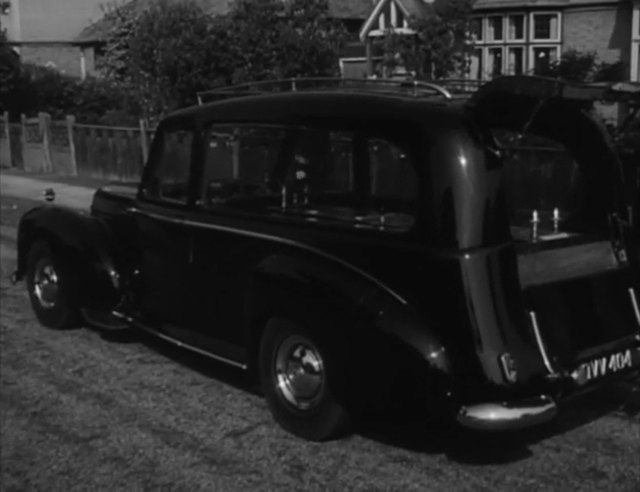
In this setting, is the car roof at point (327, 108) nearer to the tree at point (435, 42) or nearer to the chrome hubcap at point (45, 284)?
the chrome hubcap at point (45, 284)

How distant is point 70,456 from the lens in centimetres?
559

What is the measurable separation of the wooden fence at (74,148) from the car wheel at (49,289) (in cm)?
1054

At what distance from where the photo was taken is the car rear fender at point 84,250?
24.1 feet

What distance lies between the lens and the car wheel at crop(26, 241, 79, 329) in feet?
25.8

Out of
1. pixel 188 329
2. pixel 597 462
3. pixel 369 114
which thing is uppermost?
pixel 369 114

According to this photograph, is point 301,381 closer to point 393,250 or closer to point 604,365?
point 393,250

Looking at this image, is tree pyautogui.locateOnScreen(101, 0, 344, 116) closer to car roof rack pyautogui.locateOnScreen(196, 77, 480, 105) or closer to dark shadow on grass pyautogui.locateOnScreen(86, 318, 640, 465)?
car roof rack pyautogui.locateOnScreen(196, 77, 480, 105)

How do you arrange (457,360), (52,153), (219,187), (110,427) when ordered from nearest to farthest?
1. (457,360)
2. (110,427)
3. (219,187)
4. (52,153)

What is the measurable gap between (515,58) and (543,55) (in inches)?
22.9

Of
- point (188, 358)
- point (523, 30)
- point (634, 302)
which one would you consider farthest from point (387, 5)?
point (634, 302)

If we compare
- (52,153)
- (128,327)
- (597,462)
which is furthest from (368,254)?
(52,153)

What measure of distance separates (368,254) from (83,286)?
2.85m

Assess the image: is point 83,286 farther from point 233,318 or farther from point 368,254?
point 368,254

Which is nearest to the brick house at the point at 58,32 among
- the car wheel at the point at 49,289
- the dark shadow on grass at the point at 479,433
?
the car wheel at the point at 49,289
